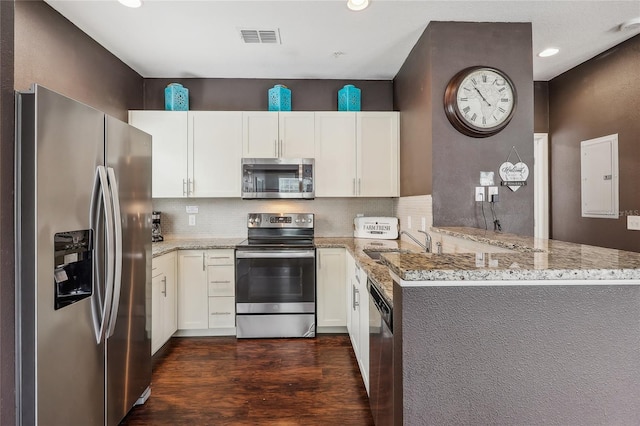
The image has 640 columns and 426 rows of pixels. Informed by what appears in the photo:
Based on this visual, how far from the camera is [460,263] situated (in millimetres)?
1093

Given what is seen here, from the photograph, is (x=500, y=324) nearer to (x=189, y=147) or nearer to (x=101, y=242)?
(x=101, y=242)

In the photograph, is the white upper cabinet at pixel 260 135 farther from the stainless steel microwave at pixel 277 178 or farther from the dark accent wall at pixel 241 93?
the dark accent wall at pixel 241 93

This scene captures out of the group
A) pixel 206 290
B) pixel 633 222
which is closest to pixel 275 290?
pixel 206 290

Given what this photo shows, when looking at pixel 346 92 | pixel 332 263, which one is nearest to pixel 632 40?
pixel 346 92

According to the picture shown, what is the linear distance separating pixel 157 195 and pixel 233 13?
1.92m

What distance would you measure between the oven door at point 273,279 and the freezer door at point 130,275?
3.47 ft

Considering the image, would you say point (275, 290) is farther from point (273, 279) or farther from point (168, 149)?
point (168, 149)

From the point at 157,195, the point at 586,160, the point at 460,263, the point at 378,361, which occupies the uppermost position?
the point at 586,160

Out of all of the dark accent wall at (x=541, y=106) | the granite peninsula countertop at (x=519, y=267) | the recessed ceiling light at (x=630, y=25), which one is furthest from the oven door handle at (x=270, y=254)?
the recessed ceiling light at (x=630, y=25)

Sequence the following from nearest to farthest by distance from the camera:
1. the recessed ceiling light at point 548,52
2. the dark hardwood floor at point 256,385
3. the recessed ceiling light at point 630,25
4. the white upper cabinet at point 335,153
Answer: the dark hardwood floor at point 256,385 → the recessed ceiling light at point 630,25 → the recessed ceiling light at point 548,52 → the white upper cabinet at point 335,153

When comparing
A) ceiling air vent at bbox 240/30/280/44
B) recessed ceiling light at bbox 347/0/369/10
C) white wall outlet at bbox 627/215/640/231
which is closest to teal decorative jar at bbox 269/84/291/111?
ceiling air vent at bbox 240/30/280/44

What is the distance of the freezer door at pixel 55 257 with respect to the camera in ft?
4.33

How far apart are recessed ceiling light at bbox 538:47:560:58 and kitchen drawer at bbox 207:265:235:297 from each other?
11.2 ft

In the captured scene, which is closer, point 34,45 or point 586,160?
point 34,45
